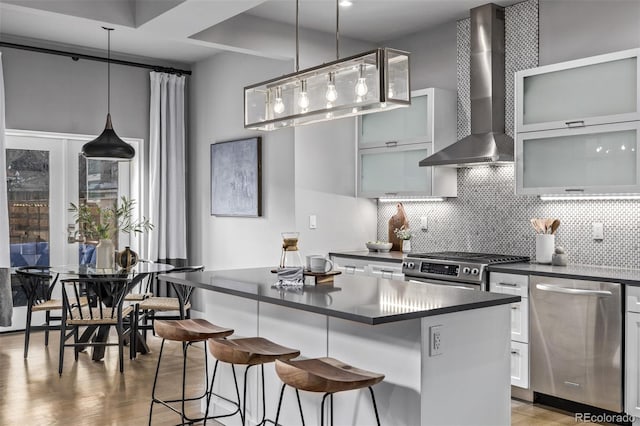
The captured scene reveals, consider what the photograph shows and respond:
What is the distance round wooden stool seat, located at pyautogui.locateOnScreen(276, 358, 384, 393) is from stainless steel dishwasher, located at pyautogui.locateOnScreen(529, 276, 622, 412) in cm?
187

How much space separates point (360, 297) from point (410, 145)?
270 cm

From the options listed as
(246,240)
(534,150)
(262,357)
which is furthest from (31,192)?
(534,150)

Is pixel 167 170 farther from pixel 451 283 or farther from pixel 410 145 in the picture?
pixel 451 283

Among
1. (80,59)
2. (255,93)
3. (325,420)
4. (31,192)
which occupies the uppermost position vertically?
(80,59)

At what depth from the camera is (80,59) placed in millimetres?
6570

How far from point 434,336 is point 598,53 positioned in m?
2.84

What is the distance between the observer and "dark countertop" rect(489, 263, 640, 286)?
3.74 metres

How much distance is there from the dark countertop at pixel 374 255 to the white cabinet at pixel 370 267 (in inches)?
0.8

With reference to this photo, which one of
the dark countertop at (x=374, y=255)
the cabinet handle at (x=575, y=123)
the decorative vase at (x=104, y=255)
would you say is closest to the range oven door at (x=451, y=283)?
the dark countertop at (x=374, y=255)

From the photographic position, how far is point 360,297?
300cm

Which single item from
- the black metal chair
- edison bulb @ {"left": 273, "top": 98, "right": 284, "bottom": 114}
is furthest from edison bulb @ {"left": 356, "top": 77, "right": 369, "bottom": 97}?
the black metal chair

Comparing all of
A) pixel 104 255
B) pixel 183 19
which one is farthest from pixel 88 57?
pixel 183 19

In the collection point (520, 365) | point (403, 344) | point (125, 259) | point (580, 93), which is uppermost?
point (580, 93)

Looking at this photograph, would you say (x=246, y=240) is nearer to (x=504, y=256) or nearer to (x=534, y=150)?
(x=504, y=256)
